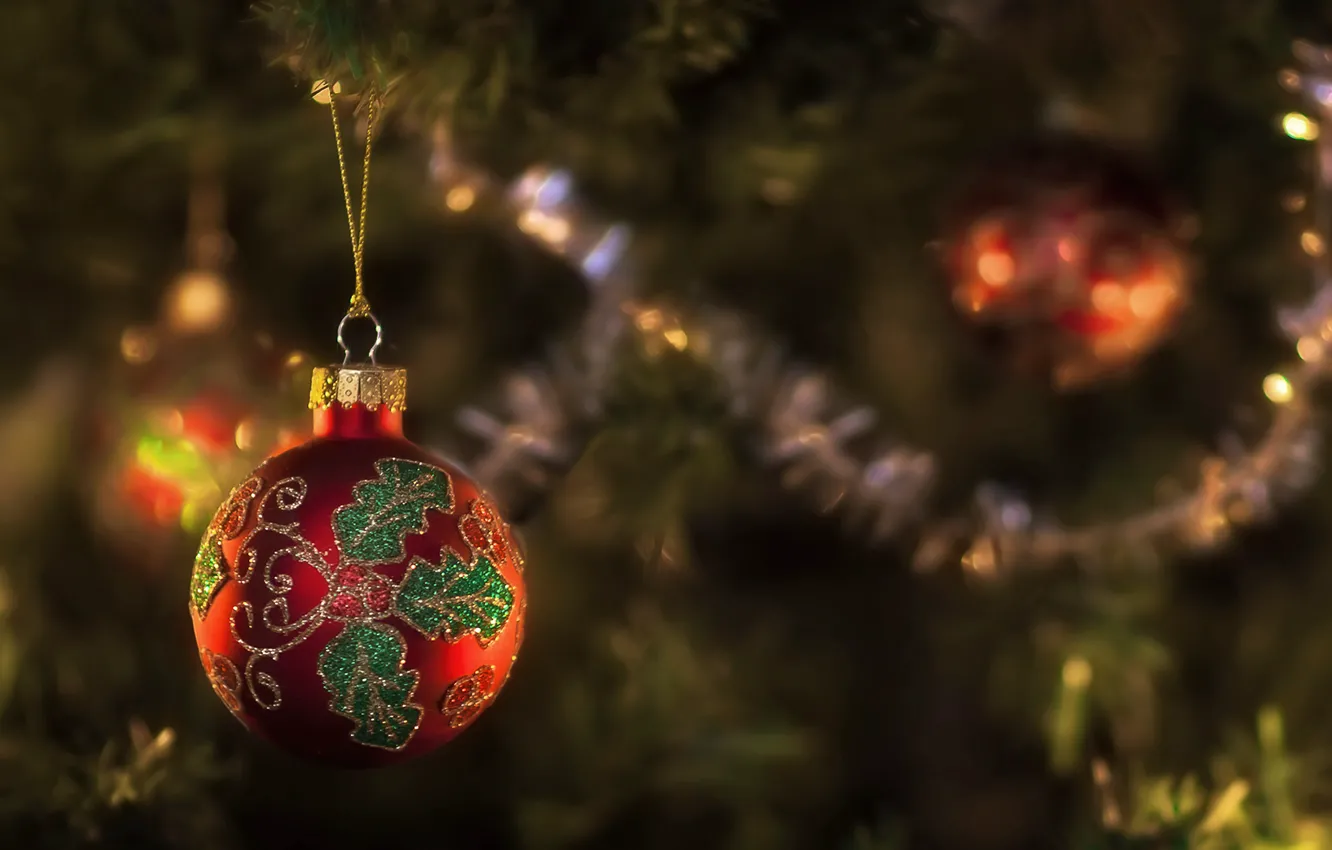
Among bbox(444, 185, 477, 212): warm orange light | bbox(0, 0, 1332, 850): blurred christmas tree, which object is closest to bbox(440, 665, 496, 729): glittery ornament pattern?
bbox(0, 0, 1332, 850): blurred christmas tree

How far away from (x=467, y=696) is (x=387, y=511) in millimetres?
114

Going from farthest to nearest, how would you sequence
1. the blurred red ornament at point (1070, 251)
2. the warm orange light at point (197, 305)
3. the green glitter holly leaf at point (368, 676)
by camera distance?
the warm orange light at point (197, 305), the blurred red ornament at point (1070, 251), the green glitter holly leaf at point (368, 676)

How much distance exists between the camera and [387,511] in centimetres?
66

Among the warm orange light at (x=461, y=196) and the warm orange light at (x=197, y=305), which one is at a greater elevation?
the warm orange light at (x=461, y=196)

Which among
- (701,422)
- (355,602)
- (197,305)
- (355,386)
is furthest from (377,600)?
(197,305)

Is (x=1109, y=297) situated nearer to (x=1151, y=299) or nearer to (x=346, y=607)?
(x=1151, y=299)

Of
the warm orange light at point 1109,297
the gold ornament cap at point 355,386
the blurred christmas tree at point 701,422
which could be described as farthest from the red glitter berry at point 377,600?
the warm orange light at point 1109,297

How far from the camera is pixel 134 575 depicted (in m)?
1.07

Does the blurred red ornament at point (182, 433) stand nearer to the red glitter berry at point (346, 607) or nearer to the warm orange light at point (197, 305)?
the warm orange light at point (197, 305)

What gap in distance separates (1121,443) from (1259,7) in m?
0.39

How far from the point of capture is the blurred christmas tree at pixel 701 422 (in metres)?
0.96

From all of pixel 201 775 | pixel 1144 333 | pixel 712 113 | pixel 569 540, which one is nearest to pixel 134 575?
pixel 201 775

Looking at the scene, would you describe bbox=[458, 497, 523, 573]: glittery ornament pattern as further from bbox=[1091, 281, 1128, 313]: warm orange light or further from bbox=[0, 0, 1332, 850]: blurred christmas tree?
Result: bbox=[1091, 281, 1128, 313]: warm orange light

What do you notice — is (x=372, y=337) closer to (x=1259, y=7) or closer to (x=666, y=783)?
(x=666, y=783)
